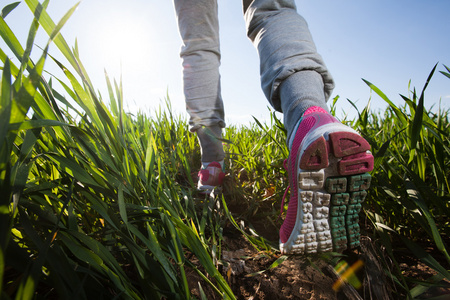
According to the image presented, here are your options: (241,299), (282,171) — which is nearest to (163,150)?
(282,171)

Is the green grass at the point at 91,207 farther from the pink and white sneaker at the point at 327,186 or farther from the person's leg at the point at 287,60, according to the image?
the person's leg at the point at 287,60

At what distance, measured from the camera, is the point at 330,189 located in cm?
67

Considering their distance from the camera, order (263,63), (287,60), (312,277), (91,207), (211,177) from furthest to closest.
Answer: (211,177), (263,63), (287,60), (312,277), (91,207)

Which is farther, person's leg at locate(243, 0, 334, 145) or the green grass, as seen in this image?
person's leg at locate(243, 0, 334, 145)

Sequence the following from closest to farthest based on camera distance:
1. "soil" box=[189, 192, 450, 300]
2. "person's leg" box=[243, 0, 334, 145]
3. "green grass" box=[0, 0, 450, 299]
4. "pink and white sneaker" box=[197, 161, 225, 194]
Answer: "green grass" box=[0, 0, 450, 299] < "soil" box=[189, 192, 450, 300] < "person's leg" box=[243, 0, 334, 145] < "pink and white sneaker" box=[197, 161, 225, 194]

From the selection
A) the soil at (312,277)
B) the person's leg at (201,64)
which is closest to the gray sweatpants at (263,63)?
the person's leg at (201,64)

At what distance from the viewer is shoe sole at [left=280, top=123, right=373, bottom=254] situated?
0.65 m

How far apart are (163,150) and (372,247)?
1271 mm

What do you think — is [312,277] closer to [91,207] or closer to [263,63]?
[91,207]

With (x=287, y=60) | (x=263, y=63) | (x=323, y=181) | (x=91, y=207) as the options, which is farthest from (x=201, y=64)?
(x=91, y=207)

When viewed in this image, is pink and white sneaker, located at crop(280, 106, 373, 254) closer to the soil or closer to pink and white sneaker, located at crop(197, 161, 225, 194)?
the soil

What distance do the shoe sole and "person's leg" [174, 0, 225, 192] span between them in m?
0.78

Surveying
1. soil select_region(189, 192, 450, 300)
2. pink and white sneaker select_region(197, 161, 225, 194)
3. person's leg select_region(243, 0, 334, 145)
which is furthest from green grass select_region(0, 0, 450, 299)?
pink and white sneaker select_region(197, 161, 225, 194)

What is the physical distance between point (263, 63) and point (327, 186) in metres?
0.60
